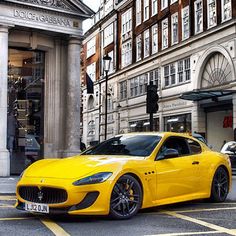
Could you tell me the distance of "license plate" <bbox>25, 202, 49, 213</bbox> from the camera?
23.8ft

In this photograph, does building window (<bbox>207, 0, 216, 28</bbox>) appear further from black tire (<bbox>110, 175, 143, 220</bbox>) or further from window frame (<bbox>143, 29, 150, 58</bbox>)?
black tire (<bbox>110, 175, 143, 220</bbox>)

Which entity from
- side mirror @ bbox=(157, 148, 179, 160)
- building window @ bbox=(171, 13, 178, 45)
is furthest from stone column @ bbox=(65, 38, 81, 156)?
building window @ bbox=(171, 13, 178, 45)

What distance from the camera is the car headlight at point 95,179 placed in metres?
7.24

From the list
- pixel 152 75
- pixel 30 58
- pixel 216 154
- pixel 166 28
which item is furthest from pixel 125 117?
pixel 216 154

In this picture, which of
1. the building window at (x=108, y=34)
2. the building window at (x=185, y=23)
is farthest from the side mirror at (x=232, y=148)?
the building window at (x=108, y=34)

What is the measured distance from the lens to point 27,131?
19859 millimetres

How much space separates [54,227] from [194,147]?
12.2ft

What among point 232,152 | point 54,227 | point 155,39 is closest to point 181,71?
point 155,39

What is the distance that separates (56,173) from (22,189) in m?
0.61

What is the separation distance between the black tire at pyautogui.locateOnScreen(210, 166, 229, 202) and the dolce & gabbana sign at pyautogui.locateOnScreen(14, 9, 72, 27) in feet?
37.0

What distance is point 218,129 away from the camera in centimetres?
3519

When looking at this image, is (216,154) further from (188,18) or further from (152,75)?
(152,75)

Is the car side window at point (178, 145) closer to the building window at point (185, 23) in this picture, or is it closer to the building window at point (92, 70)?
the building window at point (185, 23)

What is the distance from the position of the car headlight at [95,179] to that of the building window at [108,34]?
159 feet
